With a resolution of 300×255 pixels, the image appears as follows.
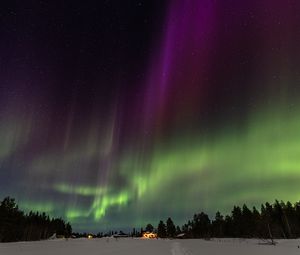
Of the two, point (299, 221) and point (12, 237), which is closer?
point (12, 237)

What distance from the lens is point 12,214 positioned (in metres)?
114

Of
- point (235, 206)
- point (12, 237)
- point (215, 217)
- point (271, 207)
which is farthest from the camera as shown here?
point (215, 217)

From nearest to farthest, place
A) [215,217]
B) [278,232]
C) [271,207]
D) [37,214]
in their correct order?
1. [278,232]
2. [271,207]
3. [37,214]
4. [215,217]

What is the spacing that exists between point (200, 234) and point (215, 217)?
589 inches

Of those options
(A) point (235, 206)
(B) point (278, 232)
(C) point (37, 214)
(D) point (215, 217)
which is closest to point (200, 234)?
(D) point (215, 217)

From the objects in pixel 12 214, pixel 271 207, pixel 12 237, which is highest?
pixel 271 207

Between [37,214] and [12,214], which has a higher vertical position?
[37,214]

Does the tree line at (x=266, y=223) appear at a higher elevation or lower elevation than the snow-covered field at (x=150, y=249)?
higher

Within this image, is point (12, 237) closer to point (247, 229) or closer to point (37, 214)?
point (37, 214)

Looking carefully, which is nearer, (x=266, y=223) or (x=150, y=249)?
(x=150, y=249)

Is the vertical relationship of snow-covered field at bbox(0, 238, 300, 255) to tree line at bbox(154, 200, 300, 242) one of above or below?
below

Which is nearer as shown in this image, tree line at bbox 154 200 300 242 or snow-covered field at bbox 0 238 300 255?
snow-covered field at bbox 0 238 300 255

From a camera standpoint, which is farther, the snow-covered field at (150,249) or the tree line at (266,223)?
the tree line at (266,223)

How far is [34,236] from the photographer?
14225 cm
